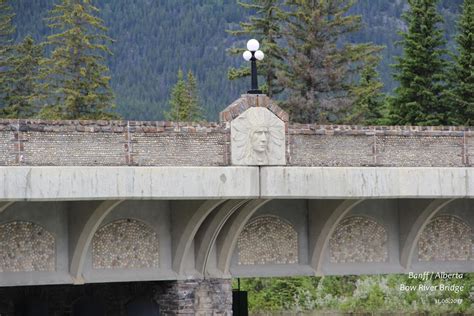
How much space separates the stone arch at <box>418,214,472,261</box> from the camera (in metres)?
32.0

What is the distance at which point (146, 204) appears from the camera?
28.1m

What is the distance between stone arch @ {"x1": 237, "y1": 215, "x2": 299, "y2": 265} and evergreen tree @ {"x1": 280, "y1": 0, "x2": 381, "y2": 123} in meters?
25.7

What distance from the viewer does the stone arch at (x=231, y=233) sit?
2808 cm

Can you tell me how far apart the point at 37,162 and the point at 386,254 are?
1071cm

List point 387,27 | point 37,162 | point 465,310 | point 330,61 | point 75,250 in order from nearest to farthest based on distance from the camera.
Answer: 1. point 37,162
2. point 75,250
3. point 465,310
4. point 330,61
5. point 387,27

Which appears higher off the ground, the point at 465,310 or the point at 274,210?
the point at 274,210

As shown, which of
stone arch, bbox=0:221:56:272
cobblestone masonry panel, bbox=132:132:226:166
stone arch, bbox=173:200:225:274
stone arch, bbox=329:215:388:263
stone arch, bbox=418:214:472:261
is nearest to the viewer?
cobblestone masonry panel, bbox=132:132:226:166

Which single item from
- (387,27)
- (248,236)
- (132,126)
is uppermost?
(387,27)

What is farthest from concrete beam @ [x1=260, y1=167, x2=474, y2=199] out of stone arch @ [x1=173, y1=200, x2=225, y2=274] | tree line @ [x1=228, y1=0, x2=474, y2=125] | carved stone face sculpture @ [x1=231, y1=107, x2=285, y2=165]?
tree line @ [x1=228, y1=0, x2=474, y2=125]

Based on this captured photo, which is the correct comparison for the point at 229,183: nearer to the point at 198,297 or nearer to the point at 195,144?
the point at 195,144

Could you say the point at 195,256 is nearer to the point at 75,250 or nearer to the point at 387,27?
the point at 75,250

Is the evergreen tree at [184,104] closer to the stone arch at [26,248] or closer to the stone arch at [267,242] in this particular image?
the stone arch at [267,242]

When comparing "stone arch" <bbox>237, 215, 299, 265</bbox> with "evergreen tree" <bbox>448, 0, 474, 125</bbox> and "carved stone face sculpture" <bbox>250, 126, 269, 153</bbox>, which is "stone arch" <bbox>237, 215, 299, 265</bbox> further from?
"evergreen tree" <bbox>448, 0, 474, 125</bbox>

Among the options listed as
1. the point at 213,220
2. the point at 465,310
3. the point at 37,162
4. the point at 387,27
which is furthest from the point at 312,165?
the point at 387,27
